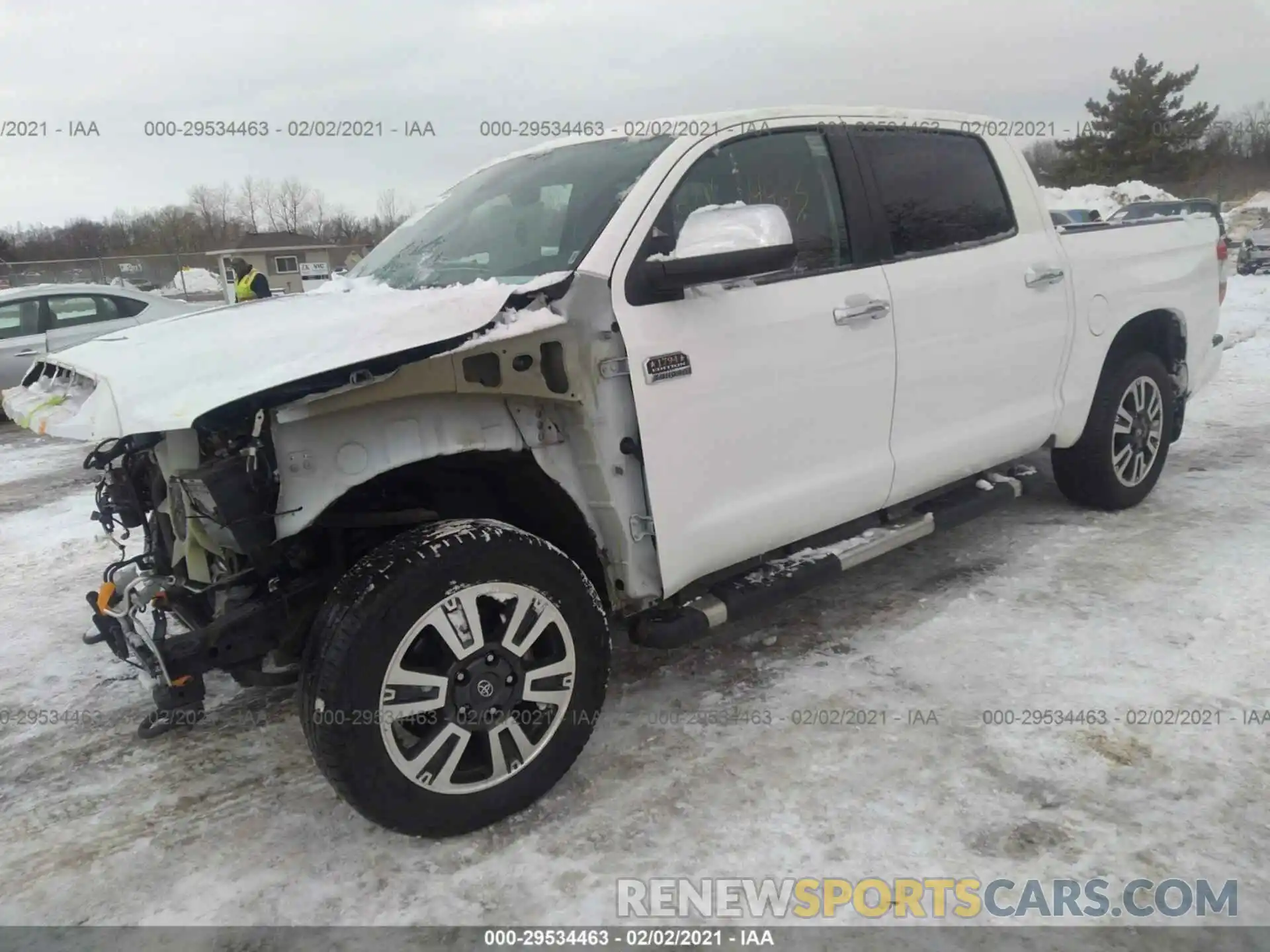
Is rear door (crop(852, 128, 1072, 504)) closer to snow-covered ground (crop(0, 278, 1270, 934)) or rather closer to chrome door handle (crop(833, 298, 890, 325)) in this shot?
chrome door handle (crop(833, 298, 890, 325))

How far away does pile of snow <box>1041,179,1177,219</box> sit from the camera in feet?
116

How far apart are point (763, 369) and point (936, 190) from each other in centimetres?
142

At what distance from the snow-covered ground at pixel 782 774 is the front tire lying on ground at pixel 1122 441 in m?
0.52

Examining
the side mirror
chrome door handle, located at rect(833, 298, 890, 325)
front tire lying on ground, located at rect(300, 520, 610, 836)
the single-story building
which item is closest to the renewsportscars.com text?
front tire lying on ground, located at rect(300, 520, 610, 836)

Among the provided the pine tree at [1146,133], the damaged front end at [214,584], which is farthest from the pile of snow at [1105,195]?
the damaged front end at [214,584]

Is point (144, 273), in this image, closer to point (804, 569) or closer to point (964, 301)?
point (964, 301)

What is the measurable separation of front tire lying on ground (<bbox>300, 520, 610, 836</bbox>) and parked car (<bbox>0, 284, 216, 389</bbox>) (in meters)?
8.98

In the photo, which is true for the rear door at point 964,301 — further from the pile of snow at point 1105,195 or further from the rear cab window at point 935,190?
the pile of snow at point 1105,195

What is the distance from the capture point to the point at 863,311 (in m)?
3.33

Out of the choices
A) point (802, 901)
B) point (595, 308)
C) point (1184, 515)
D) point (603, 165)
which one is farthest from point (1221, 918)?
point (1184, 515)

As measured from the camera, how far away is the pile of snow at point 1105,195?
35.3 metres

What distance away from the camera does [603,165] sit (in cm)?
322

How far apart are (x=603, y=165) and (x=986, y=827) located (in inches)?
96.4

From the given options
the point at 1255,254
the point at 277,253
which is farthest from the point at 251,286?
the point at 277,253
